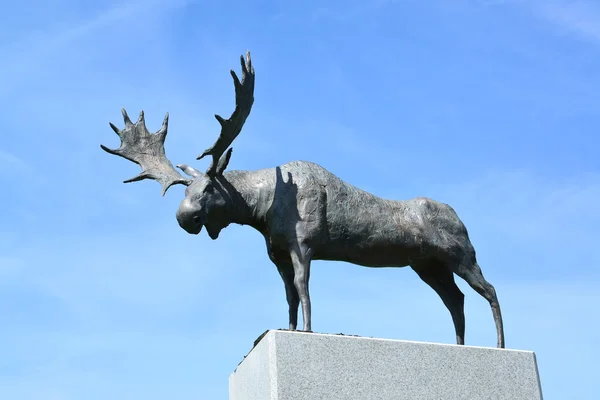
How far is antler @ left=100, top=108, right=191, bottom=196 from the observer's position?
7.49 m

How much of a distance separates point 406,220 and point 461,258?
0.60 meters

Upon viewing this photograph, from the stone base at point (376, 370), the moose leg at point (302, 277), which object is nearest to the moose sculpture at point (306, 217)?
the moose leg at point (302, 277)

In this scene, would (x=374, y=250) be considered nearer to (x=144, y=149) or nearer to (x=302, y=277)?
(x=302, y=277)

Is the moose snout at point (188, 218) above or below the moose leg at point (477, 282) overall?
above

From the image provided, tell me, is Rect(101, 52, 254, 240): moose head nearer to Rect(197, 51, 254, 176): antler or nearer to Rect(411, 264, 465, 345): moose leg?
Rect(197, 51, 254, 176): antler

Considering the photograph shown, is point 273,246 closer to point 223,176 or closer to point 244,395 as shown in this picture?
point 223,176

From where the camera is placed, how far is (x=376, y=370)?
6.50 metres

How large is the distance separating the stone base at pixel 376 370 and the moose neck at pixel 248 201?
1.05 meters

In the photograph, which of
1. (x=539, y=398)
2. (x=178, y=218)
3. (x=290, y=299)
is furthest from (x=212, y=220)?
(x=539, y=398)

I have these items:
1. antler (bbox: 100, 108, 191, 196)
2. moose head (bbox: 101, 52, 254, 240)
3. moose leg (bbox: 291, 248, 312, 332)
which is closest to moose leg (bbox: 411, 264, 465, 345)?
moose leg (bbox: 291, 248, 312, 332)

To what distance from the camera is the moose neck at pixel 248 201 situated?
7.13 m

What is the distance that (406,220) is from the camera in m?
7.52

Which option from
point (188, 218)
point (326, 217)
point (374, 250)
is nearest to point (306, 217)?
point (326, 217)

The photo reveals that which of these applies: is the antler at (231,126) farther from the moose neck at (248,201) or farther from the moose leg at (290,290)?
the moose leg at (290,290)
